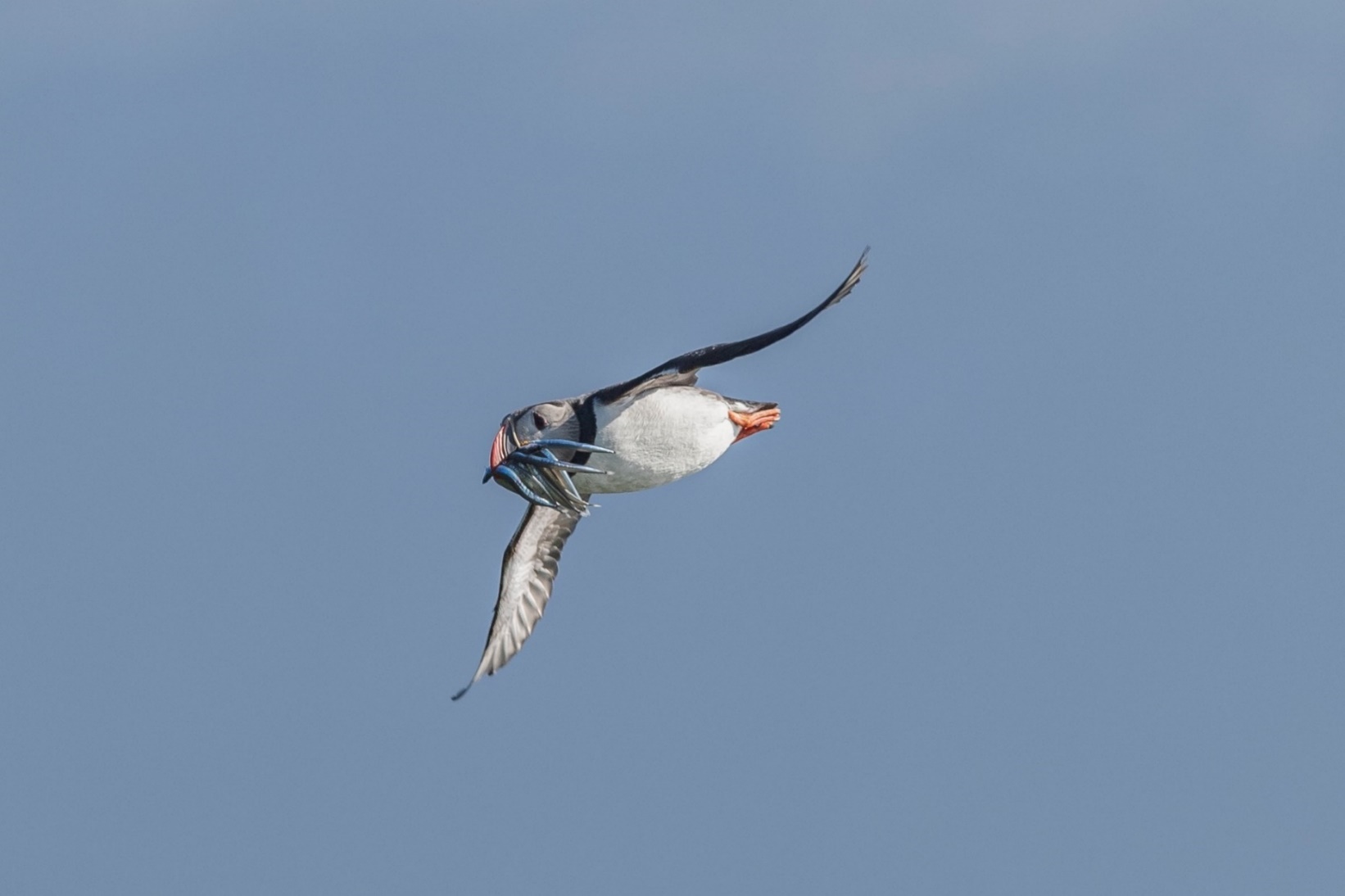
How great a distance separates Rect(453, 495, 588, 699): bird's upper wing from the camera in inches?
953

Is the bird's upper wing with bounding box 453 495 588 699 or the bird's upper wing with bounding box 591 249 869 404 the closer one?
the bird's upper wing with bounding box 591 249 869 404

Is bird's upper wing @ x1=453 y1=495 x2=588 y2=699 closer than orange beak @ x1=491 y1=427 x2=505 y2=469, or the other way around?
orange beak @ x1=491 y1=427 x2=505 y2=469

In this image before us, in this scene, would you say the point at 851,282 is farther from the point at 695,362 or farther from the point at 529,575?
the point at 529,575

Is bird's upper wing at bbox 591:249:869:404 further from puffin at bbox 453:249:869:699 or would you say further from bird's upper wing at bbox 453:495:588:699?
bird's upper wing at bbox 453:495:588:699

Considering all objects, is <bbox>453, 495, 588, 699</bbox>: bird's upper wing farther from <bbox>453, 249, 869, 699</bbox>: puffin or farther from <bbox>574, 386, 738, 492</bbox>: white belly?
<bbox>574, 386, 738, 492</bbox>: white belly

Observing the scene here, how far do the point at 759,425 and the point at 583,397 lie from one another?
2.26 meters

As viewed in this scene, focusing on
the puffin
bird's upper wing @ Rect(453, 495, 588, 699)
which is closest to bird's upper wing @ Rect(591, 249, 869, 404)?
the puffin

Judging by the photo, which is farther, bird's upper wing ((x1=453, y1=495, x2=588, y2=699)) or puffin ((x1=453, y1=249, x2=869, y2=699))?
bird's upper wing ((x1=453, y1=495, x2=588, y2=699))

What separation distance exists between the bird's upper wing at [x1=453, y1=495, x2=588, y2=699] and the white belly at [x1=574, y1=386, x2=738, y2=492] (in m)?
2.50

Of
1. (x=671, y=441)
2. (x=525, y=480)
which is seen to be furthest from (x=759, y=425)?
(x=525, y=480)

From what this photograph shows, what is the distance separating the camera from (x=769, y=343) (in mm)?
19500

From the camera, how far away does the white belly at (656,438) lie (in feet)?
70.7

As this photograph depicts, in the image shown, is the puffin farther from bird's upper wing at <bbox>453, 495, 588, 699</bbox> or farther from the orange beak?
bird's upper wing at <bbox>453, 495, 588, 699</bbox>

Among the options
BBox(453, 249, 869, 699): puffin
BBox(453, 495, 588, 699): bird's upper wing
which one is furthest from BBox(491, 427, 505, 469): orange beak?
BBox(453, 495, 588, 699): bird's upper wing
